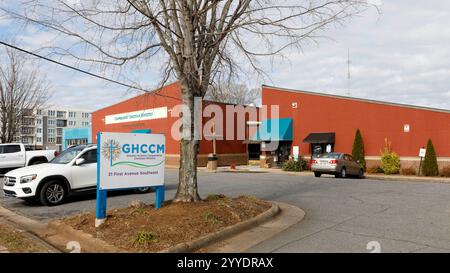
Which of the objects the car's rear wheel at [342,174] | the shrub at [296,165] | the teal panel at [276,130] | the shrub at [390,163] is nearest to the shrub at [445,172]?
the shrub at [390,163]

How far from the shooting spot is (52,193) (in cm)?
1184

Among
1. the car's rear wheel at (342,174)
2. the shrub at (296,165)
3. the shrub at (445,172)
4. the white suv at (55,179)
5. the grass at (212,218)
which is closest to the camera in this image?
the grass at (212,218)

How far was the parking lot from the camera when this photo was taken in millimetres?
6680

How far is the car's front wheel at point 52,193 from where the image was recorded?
458 inches

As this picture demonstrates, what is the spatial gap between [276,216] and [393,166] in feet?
63.9

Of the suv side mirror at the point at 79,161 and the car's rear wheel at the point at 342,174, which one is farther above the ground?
the suv side mirror at the point at 79,161

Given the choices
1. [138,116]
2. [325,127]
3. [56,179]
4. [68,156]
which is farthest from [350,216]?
[138,116]

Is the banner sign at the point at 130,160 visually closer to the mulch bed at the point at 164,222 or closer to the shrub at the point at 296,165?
the mulch bed at the point at 164,222

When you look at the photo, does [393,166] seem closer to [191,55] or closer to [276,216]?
[276,216]

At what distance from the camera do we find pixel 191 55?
869cm

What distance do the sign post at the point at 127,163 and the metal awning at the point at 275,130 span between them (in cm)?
2446

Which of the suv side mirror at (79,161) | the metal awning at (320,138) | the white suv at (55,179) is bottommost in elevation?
the white suv at (55,179)

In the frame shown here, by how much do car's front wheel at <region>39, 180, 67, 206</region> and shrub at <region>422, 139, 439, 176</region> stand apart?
21.5 m
